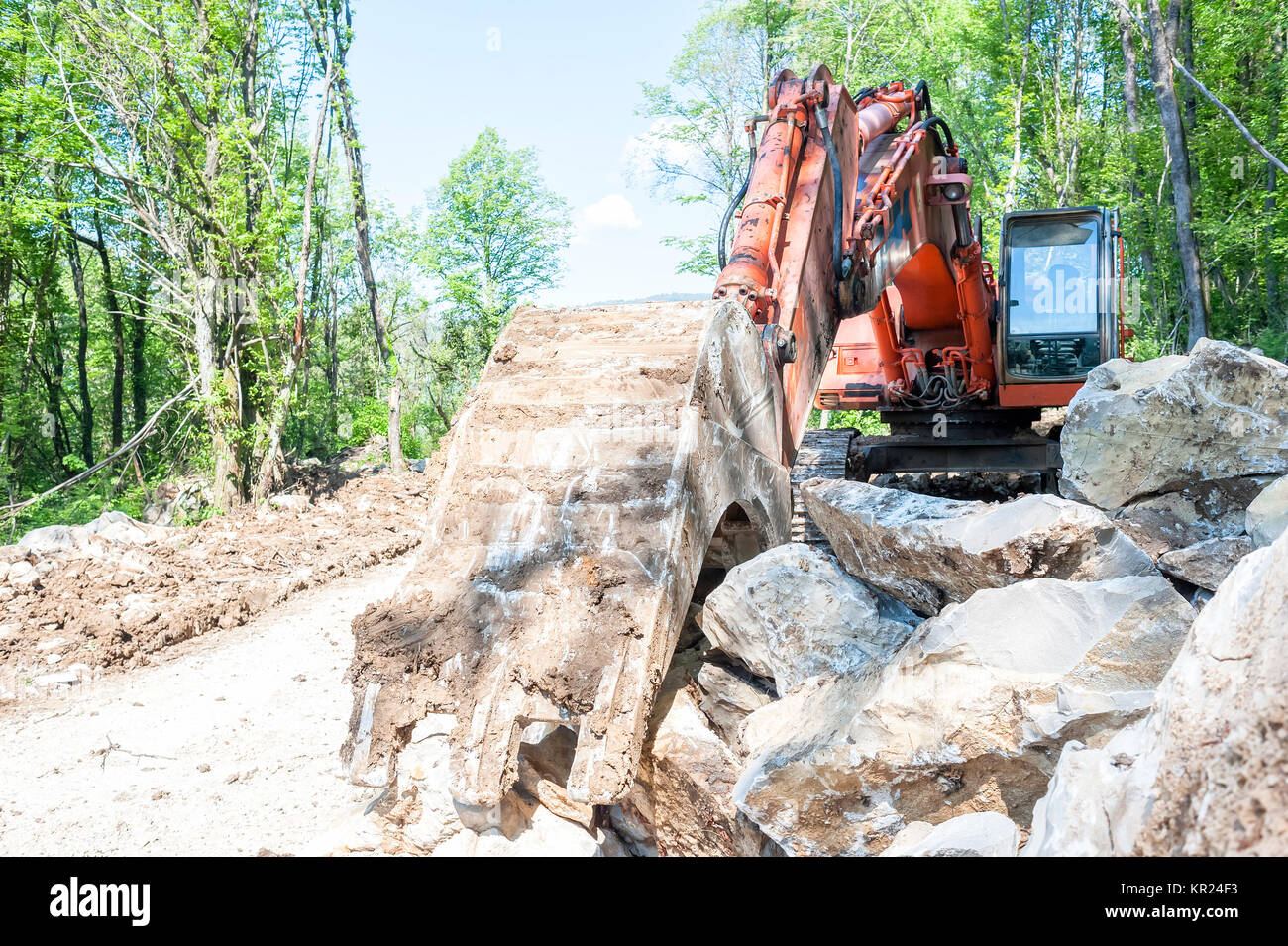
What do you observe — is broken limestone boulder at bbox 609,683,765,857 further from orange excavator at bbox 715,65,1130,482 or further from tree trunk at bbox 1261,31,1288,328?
tree trunk at bbox 1261,31,1288,328

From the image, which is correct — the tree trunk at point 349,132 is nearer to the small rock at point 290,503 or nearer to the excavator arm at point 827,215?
the small rock at point 290,503

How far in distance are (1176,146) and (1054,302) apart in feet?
24.1

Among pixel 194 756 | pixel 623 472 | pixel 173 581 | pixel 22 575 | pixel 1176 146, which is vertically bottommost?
pixel 194 756

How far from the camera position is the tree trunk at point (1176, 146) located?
12.7 metres

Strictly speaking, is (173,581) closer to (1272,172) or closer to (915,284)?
(915,284)

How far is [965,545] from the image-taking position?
2.87 metres

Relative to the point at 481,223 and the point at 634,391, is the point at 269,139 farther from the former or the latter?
the point at 634,391

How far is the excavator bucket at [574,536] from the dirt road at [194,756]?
93 centimetres

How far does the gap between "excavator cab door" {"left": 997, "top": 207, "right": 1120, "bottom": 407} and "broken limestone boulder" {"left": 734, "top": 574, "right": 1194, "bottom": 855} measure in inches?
211

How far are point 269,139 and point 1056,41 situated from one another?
17.0 m

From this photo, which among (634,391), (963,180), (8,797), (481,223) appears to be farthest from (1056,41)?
(8,797)

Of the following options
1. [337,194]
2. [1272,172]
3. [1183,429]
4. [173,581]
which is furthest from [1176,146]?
[337,194]

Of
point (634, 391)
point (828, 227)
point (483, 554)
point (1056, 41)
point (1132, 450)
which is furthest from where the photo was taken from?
point (1056, 41)
